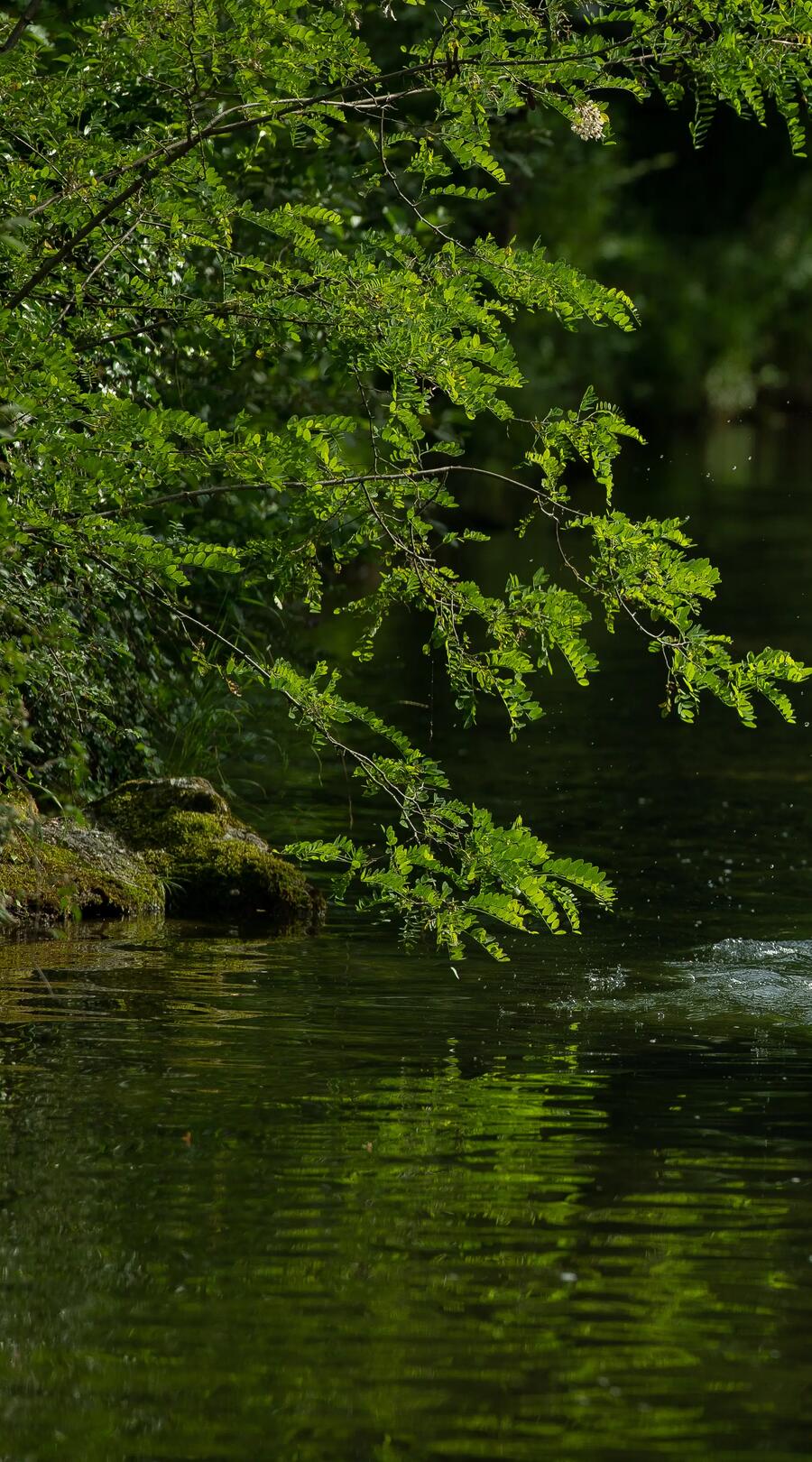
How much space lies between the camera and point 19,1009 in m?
8.95

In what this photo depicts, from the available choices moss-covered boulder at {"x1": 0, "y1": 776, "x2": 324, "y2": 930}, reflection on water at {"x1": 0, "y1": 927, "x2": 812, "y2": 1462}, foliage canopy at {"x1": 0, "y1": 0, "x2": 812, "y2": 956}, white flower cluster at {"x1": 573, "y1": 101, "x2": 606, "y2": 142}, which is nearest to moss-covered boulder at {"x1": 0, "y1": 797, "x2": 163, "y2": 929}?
moss-covered boulder at {"x1": 0, "y1": 776, "x2": 324, "y2": 930}

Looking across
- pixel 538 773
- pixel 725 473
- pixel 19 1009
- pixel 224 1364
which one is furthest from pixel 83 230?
pixel 725 473

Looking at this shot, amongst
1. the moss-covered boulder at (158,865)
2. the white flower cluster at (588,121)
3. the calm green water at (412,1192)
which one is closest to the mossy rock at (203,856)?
the moss-covered boulder at (158,865)

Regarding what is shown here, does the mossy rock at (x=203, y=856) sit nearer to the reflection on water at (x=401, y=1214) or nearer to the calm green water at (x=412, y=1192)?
the calm green water at (x=412, y=1192)

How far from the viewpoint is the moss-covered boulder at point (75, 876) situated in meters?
10.8

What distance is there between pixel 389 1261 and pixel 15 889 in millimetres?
4982

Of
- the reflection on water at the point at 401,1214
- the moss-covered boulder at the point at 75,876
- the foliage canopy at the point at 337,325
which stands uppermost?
the foliage canopy at the point at 337,325

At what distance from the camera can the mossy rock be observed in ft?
37.4

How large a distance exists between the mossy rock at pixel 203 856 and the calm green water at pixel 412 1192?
0.38 m

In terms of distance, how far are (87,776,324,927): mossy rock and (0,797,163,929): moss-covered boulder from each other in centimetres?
12

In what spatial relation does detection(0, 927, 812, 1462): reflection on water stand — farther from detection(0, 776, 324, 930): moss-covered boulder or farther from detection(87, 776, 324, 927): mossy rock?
detection(87, 776, 324, 927): mossy rock

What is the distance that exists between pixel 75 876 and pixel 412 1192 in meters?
4.59

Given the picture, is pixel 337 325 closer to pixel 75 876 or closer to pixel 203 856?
pixel 75 876

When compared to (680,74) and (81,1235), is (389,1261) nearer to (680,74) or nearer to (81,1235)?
(81,1235)
